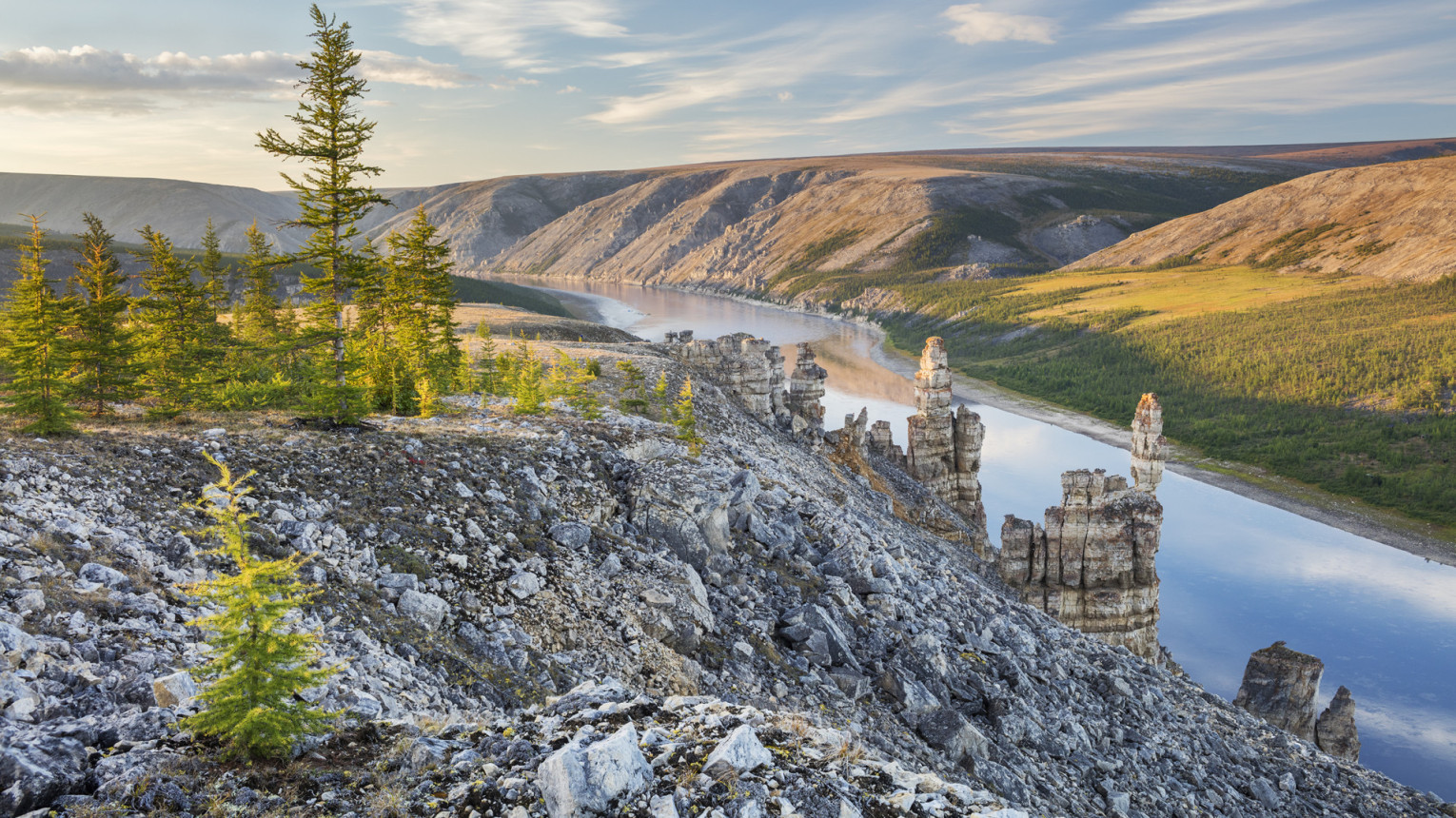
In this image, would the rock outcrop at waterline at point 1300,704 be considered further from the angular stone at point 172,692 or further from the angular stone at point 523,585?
the angular stone at point 172,692

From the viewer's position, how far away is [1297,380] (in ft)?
268

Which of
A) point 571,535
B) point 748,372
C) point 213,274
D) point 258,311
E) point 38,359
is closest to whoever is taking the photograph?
point 38,359

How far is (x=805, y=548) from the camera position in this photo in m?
16.4

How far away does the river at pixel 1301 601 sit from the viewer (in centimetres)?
3228

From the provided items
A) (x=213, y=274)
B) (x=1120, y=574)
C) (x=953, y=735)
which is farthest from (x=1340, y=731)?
(x=213, y=274)

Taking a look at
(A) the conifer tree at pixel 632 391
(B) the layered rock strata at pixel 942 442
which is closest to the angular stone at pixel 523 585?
Result: (A) the conifer tree at pixel 632 391

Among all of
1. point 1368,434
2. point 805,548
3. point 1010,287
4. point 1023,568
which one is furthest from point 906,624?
point 1010,287

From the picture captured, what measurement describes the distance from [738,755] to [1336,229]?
186943 millimetres

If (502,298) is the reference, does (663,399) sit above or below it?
below

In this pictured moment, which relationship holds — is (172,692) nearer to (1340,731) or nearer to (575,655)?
(575,655)

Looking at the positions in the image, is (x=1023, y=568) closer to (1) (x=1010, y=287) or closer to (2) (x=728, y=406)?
(2) (x=728, y=406)

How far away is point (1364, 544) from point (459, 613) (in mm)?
59868

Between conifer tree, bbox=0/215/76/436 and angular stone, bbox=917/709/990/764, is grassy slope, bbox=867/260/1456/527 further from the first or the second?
conifer tree, bbox=0/215/76/436

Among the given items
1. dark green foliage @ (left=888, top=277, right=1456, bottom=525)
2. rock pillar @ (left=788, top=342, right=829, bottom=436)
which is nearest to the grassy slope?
dark green foliage @ (left=888, top=277, right=1456, bottom=525)
